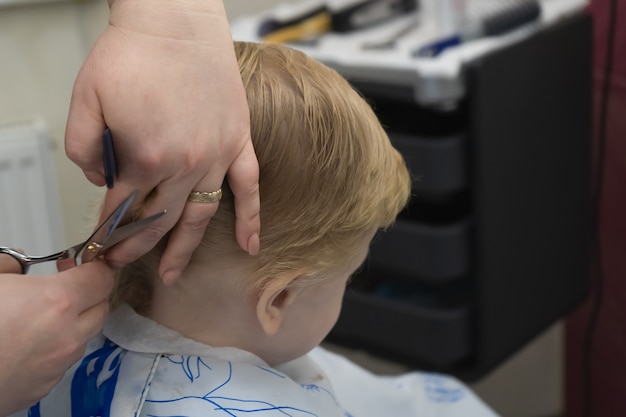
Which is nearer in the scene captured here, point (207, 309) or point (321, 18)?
point (207, 309)

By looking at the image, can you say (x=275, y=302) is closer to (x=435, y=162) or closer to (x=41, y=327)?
(x=41, y=327)

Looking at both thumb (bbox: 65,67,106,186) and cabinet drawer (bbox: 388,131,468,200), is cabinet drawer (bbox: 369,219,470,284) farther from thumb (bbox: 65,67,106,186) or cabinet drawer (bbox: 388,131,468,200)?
thumb (bbox: 65,67,106,186)

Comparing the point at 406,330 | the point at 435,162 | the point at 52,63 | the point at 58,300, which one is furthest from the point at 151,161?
the point at 52,63

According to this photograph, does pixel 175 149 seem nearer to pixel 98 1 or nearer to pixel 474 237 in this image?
pixel 474 237

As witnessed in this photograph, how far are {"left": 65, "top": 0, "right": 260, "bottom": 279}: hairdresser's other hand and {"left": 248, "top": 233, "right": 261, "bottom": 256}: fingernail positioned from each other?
3 cm

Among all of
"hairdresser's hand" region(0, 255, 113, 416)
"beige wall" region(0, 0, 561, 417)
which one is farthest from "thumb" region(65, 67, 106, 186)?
"beige wall" region(0, 0, 561, 417)

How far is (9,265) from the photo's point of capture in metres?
0.77

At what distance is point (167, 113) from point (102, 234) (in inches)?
4.8

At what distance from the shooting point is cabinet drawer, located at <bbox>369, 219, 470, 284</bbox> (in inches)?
53.9

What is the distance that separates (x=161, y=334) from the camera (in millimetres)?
862

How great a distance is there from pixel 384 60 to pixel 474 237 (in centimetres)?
32

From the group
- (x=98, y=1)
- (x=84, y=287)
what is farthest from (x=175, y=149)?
(x=98, y=1)

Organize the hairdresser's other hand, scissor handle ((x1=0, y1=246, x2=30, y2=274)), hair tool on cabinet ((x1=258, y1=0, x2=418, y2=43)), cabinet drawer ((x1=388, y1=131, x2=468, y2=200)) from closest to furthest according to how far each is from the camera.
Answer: the hairdresser's other hand < scissor handle ((x1=0, y1=246, x2=30, y2=274)) < cabinet drawer ((x1=388, y1=131, x2=468, y2=200)) < hair tool on cabinet ((x1=258, y1=0, x2=418, y2=43))

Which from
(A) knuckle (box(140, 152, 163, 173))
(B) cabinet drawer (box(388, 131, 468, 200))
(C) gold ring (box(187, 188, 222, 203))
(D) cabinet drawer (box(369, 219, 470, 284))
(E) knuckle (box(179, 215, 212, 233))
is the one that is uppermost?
(A) knuckle (box(140, 152, 163, 173))
